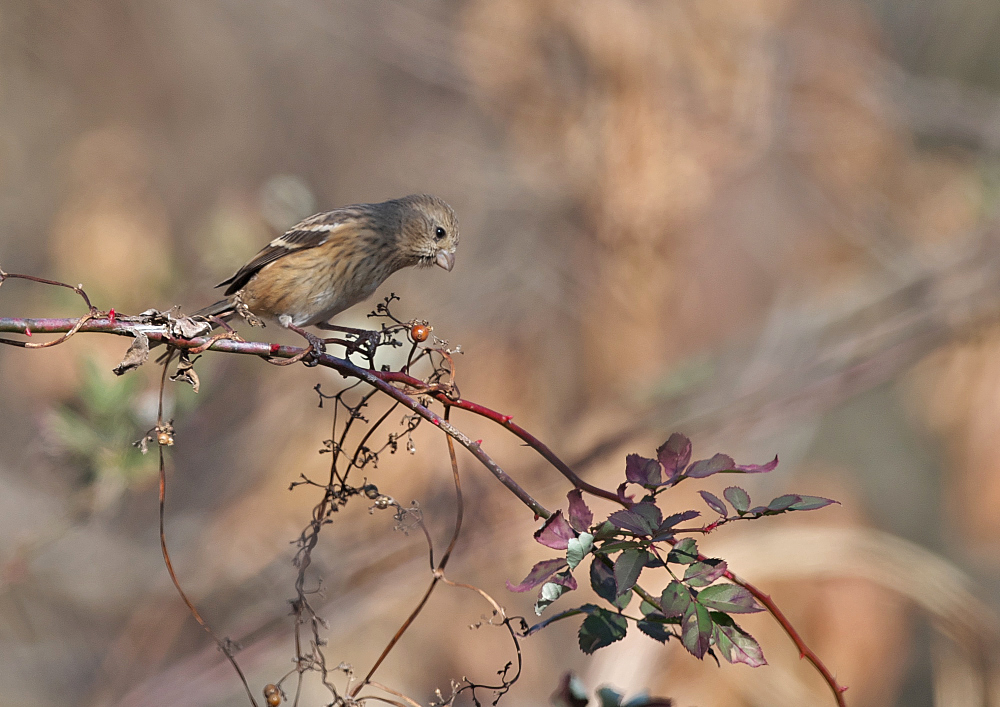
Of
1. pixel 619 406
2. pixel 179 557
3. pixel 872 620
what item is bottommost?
pixel 179 557

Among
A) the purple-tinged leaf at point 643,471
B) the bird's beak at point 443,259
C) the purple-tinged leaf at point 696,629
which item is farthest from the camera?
the bird's beak at point 443,259

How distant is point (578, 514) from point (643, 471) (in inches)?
5.1

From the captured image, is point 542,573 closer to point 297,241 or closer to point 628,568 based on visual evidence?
point 628,568

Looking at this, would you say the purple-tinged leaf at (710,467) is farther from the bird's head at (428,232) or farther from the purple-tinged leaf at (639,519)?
the bird's head at (428,232)

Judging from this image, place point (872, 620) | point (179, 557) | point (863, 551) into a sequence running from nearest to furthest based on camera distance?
point (863, 551) → point (179, 557) → point (872, 620)

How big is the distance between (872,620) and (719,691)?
111cm

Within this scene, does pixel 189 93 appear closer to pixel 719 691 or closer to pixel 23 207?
pixel 23 207

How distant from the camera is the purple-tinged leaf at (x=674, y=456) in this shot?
1.30 m

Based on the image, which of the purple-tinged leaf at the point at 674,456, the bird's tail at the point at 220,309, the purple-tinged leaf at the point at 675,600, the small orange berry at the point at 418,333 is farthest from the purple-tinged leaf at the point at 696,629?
the bird's tail at the point at 220,309

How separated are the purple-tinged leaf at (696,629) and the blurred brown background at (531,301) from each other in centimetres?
170

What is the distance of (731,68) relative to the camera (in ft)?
17.6

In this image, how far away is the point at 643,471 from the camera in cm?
128

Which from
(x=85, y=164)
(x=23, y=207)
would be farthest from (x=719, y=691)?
(x=23, y=207)

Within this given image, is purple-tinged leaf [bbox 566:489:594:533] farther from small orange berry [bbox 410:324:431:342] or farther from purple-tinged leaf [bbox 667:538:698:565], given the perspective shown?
small orange berry [bbox 410:324:431:342]
